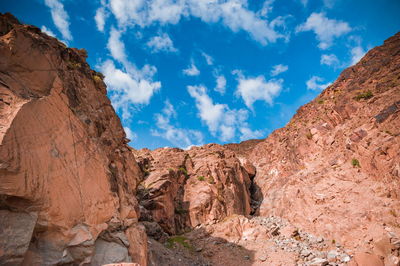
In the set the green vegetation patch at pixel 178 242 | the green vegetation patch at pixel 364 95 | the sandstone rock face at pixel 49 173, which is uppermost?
the green vegetation patch at pixel 364 95

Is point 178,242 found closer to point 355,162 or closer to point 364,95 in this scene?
point 355,162

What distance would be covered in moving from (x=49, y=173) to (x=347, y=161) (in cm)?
2588

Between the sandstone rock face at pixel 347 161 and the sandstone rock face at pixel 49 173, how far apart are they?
56.0ft

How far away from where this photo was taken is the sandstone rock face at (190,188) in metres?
23.3

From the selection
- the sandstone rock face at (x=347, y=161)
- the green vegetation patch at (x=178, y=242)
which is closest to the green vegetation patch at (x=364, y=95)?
the sandstone rock face at (x=347, y=161)

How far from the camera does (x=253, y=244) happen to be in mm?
20953

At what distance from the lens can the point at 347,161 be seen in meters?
23.7

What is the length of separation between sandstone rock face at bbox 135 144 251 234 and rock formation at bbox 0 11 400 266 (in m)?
0.15

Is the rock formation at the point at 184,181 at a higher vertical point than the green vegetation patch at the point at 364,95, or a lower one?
lower

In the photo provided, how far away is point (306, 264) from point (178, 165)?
706 inches

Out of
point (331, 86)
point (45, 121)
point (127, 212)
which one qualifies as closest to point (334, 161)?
point (331, 86)

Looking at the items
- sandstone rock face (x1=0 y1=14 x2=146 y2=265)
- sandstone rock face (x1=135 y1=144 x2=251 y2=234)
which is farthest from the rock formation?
sandstone rock face (x1=135 y1=144 x2=251 y2=234)

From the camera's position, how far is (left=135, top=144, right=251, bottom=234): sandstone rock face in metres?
23.3

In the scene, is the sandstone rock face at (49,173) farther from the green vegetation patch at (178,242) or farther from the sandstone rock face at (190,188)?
the sandstone rock face at (190,188)
